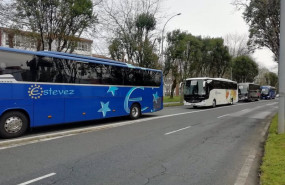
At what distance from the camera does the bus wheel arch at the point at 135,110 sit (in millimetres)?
15344

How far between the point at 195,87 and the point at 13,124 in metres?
20.2

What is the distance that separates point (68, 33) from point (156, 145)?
1572cm

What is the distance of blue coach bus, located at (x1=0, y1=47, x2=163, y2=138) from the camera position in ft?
29.9

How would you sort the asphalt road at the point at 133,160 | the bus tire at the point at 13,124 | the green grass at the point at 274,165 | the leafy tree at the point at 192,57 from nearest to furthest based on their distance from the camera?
the green grass at the point at 274,165, the asphalt road at the point at 133,160, the bus tire at the point at 13,124, the leafy tree at the point at 192,57

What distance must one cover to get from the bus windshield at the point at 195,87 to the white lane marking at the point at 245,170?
1889 cm

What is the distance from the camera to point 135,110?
15688mm

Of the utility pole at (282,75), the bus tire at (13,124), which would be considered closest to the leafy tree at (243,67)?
the utility pole at (282,75)

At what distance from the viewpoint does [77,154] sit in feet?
23.0

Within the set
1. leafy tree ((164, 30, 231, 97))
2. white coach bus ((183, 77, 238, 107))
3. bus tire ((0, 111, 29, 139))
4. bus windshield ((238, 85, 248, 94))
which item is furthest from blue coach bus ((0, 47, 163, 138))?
bus windshield ((238, 85, 248, 94))

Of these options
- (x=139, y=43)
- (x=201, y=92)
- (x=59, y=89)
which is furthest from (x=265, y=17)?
(x=59, y=89)

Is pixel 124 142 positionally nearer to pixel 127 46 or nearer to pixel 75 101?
pixel 75 101

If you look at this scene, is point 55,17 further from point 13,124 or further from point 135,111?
point 13,124

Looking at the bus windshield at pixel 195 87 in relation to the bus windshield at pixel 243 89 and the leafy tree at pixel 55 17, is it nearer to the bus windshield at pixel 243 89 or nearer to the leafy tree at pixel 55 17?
the leafy tree at pixel 55 17

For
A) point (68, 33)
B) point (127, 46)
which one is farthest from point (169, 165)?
point (127, 46)
